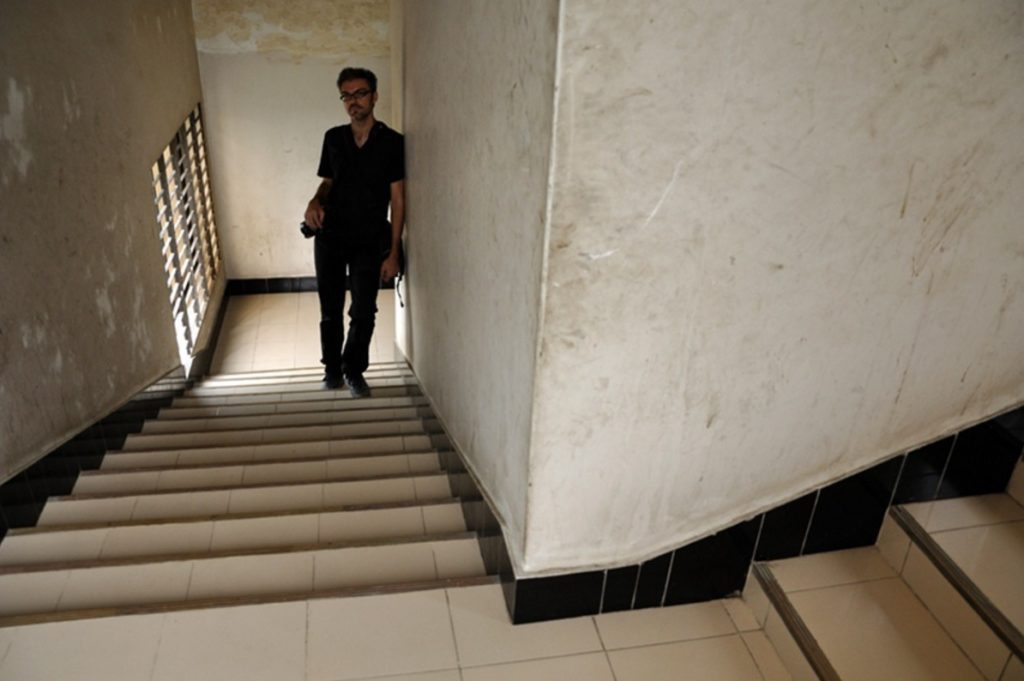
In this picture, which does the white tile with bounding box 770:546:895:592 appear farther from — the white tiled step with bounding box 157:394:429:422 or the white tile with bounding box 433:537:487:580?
the white tiled step with bounding box 157:394:429:422

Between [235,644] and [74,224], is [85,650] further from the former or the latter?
[74,224]

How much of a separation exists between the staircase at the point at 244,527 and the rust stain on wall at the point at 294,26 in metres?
4.69

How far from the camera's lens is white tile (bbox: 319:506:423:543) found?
2502mm

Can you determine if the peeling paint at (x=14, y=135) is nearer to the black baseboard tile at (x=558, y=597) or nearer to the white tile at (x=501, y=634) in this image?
the white tile at (x=501, y=634)

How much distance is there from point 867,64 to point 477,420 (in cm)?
154

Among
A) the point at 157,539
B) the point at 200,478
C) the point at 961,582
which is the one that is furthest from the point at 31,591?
the point at 961,582

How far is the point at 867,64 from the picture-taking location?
1514 mm

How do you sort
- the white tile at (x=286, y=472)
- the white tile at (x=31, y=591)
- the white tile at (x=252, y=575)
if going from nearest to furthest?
1. the white tile at (x=31, y=591)
2. the white tile at (x=252, y=575)
3. the white tile at (x=286, y=472)

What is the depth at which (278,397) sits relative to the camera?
457 centimetres

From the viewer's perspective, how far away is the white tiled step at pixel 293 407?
4215mm

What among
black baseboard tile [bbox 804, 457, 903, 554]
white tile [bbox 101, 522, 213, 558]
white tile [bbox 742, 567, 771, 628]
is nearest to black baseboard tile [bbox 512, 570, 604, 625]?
white tile [bbox 742, 567, 771, 628]

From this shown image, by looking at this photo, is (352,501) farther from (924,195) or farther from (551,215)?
(924,195)

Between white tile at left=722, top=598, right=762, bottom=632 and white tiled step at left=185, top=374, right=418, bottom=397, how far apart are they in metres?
2.85

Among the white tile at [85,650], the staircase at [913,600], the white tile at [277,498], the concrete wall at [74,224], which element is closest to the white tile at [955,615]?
the staircase at [913,600]
